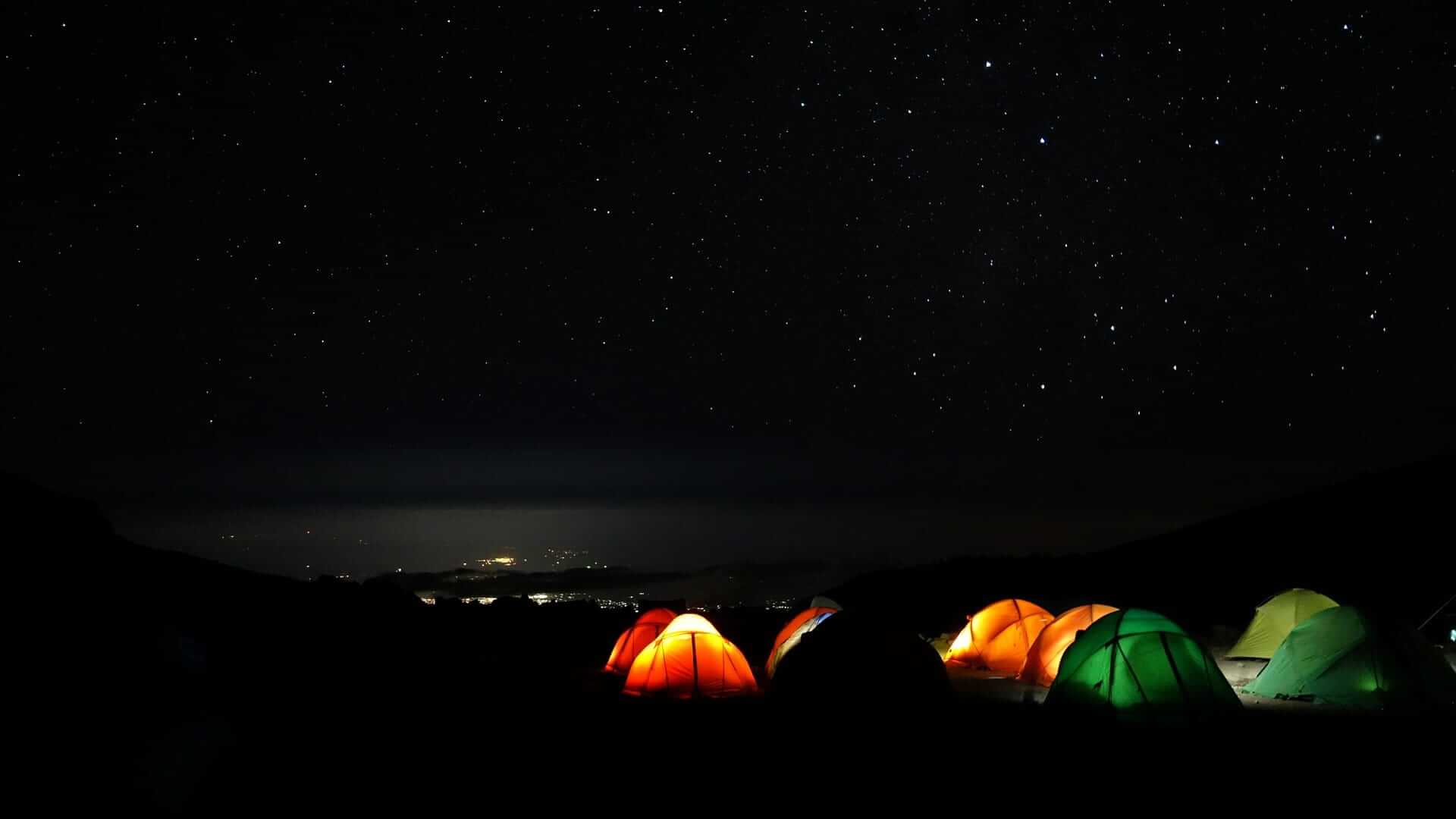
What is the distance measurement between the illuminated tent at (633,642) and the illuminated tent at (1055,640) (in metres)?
7.83

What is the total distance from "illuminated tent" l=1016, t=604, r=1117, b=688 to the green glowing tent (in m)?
4.56

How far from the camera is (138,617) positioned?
49.7 feet

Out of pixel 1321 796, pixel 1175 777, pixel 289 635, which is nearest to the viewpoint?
pixel 1321 796

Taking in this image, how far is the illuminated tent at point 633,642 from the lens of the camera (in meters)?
21.0

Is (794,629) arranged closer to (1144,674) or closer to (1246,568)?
(1144,674)

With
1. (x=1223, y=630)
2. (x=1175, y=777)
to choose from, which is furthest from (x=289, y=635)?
(x=1223, y=630)

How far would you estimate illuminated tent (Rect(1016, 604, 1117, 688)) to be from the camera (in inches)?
711

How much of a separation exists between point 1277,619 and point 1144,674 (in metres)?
7.74

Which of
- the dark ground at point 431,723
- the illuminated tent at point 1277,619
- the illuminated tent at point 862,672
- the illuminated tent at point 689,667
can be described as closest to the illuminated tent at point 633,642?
the dark ground at point 431,723

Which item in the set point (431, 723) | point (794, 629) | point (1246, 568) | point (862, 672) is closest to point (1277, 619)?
point (794, 629)

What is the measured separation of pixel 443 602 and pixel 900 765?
3364cm

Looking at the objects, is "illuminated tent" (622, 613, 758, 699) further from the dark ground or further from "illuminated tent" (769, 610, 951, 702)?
"illuminated tent" (769, 610, 951, 702)

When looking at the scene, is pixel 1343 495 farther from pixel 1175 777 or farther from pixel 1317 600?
pixel 1175 777

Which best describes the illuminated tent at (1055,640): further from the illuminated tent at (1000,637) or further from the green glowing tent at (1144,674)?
the green glowing tent at (1144,674)
